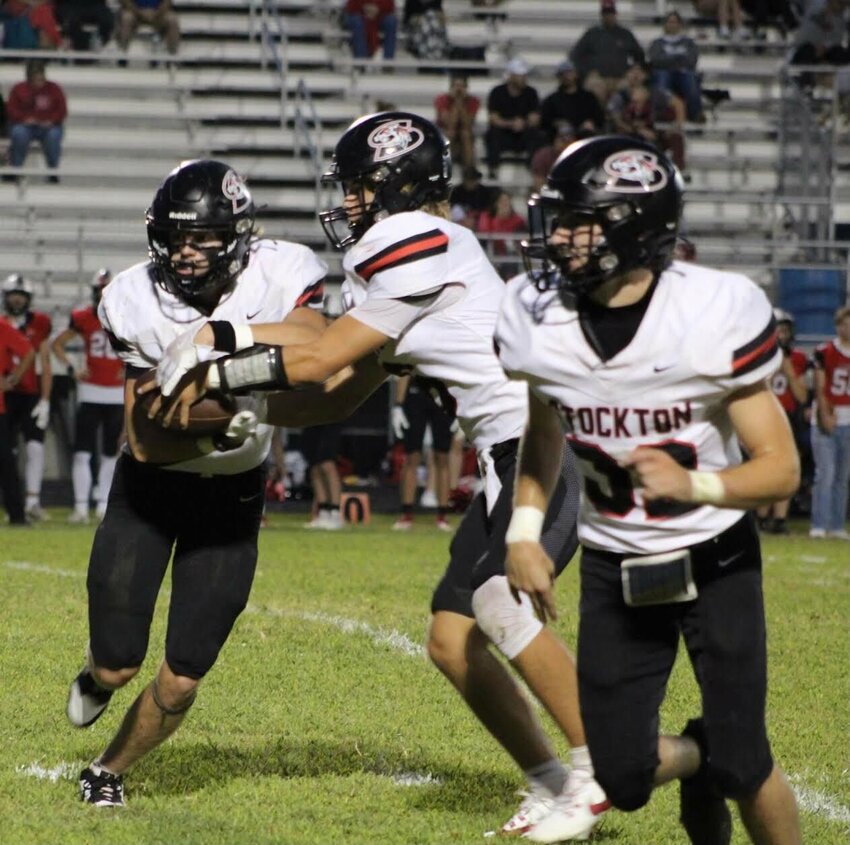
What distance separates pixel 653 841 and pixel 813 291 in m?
11.2

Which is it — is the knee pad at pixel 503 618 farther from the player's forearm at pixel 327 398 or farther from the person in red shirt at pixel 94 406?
the person in red shirt at pixel 94 406

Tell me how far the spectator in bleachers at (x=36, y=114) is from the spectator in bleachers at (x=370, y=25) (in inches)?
123

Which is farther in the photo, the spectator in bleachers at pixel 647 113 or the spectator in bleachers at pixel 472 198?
the spectator in bleachers at pixel 647 113

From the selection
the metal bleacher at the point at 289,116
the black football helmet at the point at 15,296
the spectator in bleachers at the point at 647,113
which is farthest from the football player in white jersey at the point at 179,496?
the spectator in bleachers at the point at 647,113

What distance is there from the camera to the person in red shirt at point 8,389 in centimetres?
1128

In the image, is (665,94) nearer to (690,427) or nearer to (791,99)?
(791,99)

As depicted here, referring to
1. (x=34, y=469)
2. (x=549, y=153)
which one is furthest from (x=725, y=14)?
(x=34, y=469)

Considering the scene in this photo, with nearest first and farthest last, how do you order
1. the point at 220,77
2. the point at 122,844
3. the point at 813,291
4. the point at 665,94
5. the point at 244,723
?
the point at 122,844, the point at 244,723, the point at 813,291, the point at 665,94, the point at 220,77

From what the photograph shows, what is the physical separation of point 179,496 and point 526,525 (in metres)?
1.03

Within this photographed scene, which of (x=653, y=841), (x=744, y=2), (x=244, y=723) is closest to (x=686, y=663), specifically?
(x=244, y=723)

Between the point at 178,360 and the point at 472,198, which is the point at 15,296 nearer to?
the point at 472,198

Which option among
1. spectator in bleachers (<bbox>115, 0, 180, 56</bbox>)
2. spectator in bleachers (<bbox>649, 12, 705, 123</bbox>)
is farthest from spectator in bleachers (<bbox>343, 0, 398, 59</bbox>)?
spectator in bleachers (<bbox>649, 12, 705, 123</bbox>)

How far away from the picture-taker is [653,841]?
377 centimetres

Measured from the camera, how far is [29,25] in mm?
16438
